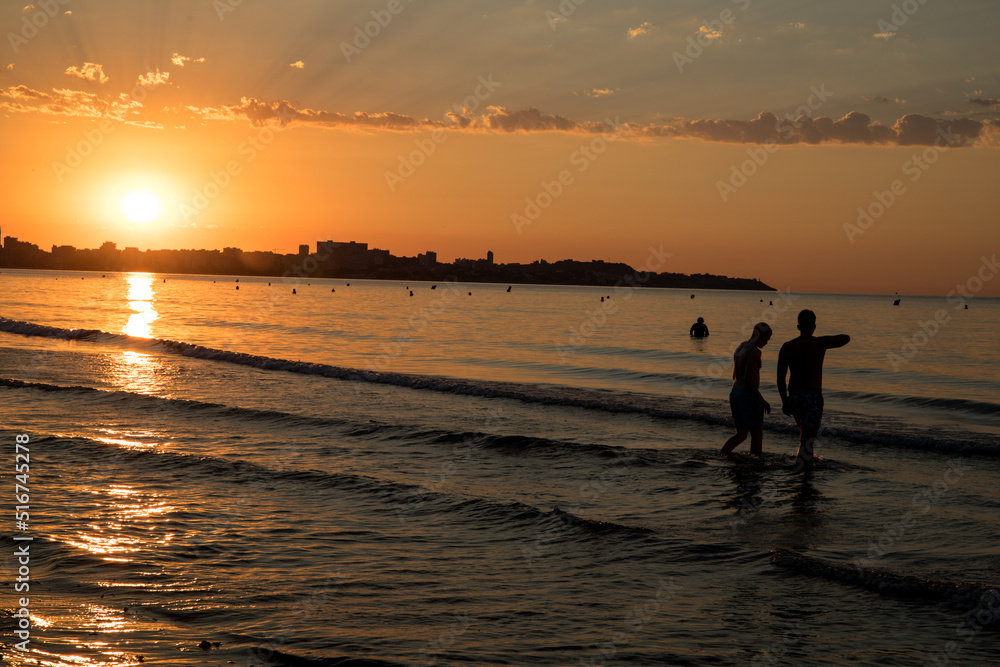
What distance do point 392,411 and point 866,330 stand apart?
57.6m

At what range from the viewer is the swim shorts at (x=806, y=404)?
36.3ft

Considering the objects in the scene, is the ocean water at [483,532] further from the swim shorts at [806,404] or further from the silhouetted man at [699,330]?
the silhouetted man at [699,330]

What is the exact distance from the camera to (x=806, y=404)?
1110 centimetres

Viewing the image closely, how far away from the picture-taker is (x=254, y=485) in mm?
10172

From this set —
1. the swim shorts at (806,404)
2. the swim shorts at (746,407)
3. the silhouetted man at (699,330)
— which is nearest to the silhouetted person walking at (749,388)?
the swim shorts at (746,407)

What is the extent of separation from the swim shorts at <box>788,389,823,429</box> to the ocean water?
1.00 metres

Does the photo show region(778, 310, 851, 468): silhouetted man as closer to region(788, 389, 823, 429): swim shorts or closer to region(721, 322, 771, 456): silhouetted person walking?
region(788, 389, 823, 429): swim shorts

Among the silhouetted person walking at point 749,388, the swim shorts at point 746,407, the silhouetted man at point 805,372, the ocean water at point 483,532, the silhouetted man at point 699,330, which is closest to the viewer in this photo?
the ocean water at point 483,532

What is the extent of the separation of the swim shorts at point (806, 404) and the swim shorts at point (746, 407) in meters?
0.67

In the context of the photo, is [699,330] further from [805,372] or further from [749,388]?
[805,372]

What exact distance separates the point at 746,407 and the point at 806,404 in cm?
97

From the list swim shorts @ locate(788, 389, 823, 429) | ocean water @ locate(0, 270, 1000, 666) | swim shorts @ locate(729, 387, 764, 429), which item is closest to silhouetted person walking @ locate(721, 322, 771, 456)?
swim shorts @ locate(729, 387, 764, 429)

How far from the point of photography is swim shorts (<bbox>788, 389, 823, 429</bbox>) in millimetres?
11062

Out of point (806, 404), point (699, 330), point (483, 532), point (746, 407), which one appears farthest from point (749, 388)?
point (699, 330)
